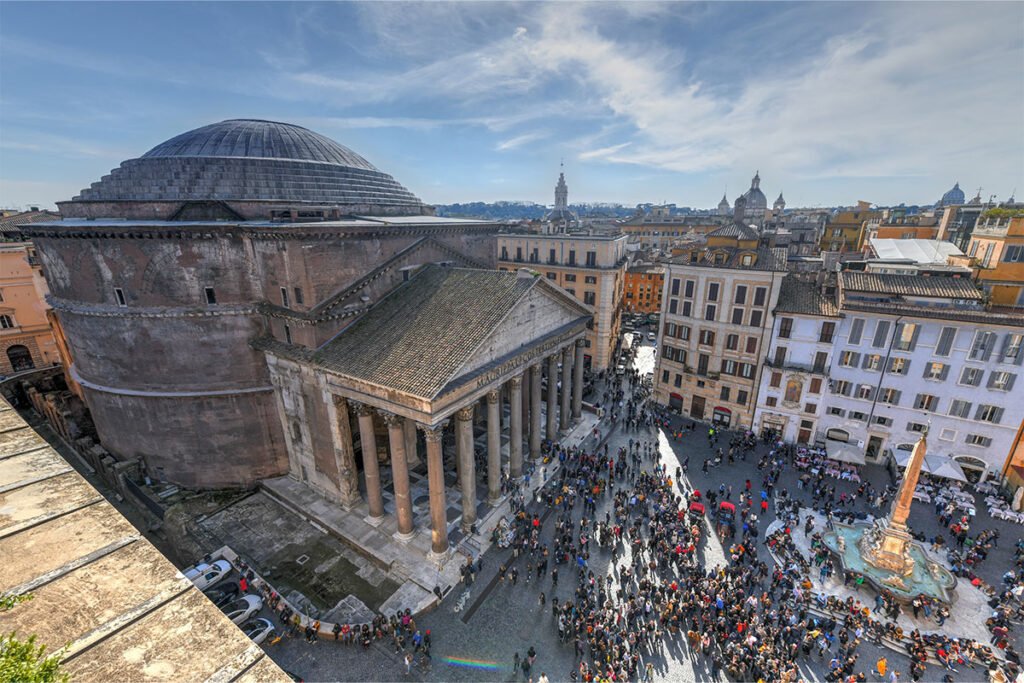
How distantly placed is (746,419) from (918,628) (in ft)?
59.4

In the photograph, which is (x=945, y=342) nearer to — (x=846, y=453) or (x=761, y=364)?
(x=846, y=453)

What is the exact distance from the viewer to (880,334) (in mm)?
31031

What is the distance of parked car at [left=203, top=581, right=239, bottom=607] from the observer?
21328mm

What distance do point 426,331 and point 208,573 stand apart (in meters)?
16.7

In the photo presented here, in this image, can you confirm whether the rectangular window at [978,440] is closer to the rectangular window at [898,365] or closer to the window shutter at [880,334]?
the rectangular window at [898,365]

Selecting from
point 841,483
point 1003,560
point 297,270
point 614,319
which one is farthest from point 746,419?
point 297,270

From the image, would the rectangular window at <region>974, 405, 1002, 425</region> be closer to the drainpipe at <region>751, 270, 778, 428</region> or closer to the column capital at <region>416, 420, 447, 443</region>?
the drainpipe at <region>751, 270, 778, 428</region>

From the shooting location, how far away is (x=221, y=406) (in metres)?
28.4

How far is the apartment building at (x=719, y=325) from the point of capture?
115 feet

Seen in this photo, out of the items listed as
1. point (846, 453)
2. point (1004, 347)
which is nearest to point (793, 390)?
point (846, 453)

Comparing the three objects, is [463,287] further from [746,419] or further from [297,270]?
[746,419]

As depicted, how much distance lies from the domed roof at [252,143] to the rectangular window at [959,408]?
5030 cm

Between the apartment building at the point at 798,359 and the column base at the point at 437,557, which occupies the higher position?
the apartment building at the point at 798,359

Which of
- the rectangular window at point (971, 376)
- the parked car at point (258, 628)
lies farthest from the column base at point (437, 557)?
the rectangular window at point (971, 376)
